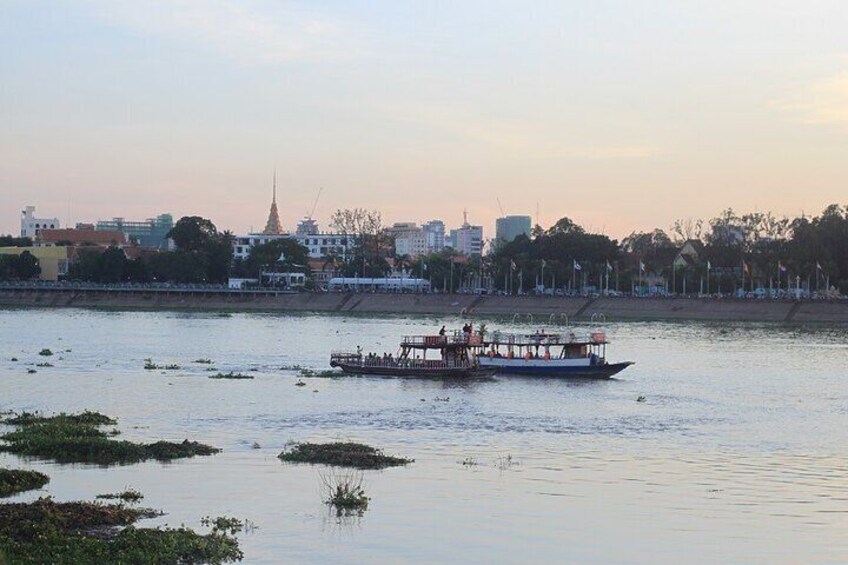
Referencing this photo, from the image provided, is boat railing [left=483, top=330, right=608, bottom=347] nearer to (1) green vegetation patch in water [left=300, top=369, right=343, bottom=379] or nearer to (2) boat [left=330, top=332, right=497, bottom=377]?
(2) boat [left=330, top=332, right=497, bottom=377]

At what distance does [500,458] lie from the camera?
4569cm

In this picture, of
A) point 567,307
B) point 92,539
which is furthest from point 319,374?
point 567,307

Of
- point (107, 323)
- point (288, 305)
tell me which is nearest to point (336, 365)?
point (107, 323)

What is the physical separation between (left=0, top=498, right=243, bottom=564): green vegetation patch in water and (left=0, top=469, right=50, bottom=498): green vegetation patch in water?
114 inches

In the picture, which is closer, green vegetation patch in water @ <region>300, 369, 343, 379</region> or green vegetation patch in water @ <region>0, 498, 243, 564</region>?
green vegetation patch in water @ <region>0, 498, 243, 564</region>

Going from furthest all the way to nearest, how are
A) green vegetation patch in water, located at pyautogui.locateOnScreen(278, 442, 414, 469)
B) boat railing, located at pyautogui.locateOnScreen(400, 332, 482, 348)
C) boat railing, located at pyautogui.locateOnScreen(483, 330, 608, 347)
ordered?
boat railing, located at pyautogui.locateOnScreen(483, 330, 608, 347) → boat railing, located at pyautogui.locateOnScreen(400, 332, 482, 348) → green vegetation patch in water, located at pyautogui.locateOnScreen(278, 442, 414, 469)

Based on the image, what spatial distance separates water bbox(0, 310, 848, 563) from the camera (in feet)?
109

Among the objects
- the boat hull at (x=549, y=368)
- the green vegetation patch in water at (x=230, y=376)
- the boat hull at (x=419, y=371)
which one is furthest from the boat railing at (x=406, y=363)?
the green vegetation patch in water at (x=230, y=376)

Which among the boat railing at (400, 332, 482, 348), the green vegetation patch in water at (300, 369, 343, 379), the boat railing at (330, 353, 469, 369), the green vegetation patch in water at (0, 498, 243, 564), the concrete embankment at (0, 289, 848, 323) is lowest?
the green vegetation patch in water at (0, 498, 243, 564)

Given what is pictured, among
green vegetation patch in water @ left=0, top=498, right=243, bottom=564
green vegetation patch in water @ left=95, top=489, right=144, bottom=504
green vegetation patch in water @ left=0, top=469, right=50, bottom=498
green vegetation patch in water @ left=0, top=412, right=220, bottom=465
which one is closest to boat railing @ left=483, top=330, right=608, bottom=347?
green vegetation patch in water @ left=0, top=412, right=220, bottom=465

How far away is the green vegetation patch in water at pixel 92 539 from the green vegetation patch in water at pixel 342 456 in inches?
397

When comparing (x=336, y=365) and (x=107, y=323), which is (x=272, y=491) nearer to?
(x=336, y=365)

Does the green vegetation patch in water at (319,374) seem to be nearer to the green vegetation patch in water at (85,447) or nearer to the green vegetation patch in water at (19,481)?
the green vegetation patch in water at (85,447)

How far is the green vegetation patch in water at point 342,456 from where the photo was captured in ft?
141
